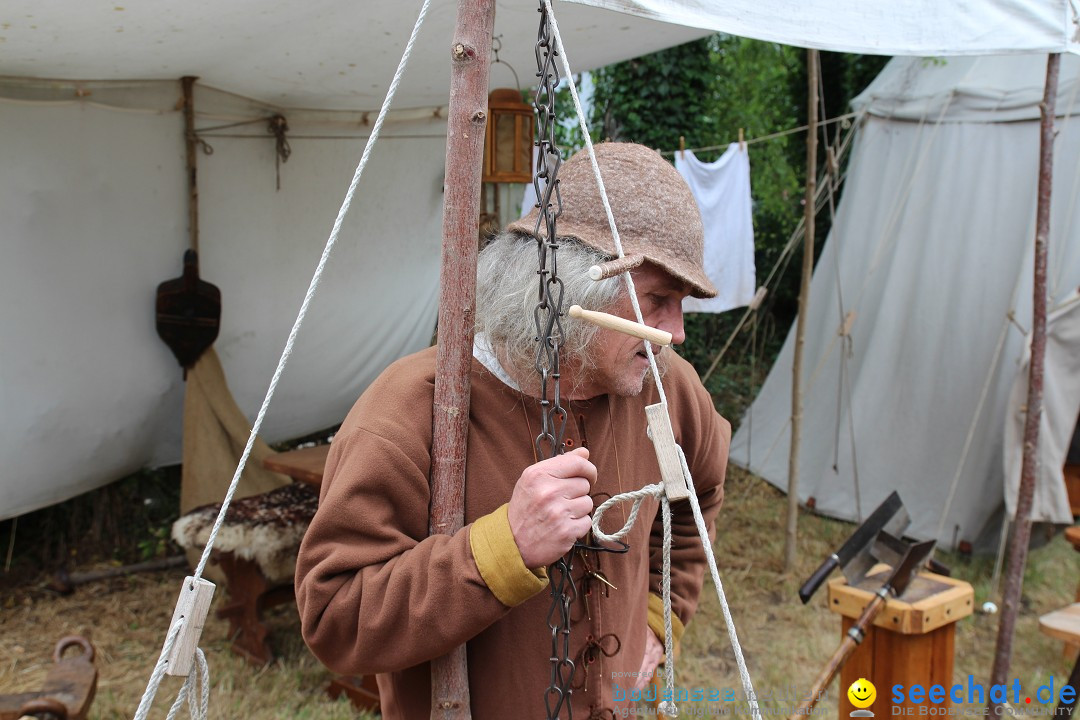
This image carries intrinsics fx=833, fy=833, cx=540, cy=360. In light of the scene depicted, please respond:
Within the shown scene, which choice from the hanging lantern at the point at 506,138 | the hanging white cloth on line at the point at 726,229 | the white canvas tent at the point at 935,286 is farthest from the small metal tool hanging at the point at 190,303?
the white canvas tent at the point at 935,286

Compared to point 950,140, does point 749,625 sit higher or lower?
lower

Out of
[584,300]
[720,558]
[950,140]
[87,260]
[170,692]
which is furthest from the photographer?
[950,140]

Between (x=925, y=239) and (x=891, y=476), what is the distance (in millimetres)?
1422

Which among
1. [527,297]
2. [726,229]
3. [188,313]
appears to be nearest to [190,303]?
[188,313]

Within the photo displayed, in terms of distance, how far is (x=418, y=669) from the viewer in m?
1.33

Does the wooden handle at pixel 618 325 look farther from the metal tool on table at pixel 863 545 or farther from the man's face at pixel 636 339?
the metal tool on table at pixel 863 545

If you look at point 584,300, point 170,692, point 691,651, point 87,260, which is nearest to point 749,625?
point 691,651

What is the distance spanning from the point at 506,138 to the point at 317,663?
2.27 metres

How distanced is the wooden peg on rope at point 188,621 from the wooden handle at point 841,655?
123cm

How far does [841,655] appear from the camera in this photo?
1974mm

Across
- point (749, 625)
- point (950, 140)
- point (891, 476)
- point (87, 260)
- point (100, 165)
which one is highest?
point (950, 140)

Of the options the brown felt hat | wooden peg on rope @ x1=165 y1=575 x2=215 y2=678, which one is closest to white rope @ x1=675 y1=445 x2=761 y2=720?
the brown felt hat

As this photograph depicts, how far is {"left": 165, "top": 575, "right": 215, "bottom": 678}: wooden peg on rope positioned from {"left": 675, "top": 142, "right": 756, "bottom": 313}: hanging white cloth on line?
386 centimetres

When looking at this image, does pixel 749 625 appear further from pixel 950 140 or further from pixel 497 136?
pixel 950 140
